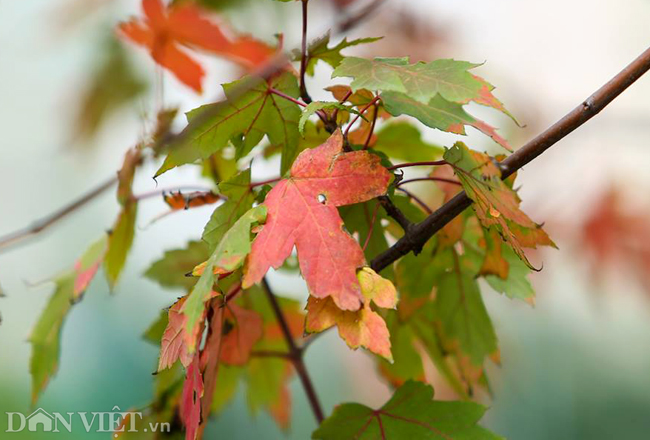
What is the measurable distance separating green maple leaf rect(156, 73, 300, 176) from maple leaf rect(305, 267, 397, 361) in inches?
6.7

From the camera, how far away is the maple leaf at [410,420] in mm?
566

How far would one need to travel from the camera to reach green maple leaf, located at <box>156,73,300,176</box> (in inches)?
21.1

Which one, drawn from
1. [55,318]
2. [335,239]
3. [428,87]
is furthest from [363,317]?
[55,318]

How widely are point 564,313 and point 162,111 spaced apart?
66.5 inches

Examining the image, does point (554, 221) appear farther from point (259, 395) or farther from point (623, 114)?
point (259, 395)

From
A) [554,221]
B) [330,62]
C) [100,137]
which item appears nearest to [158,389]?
[330,62]

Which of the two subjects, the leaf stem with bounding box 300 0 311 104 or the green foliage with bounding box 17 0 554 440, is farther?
the leaf stem with bounding box 300 0 311 104

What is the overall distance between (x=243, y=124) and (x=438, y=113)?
170 mm

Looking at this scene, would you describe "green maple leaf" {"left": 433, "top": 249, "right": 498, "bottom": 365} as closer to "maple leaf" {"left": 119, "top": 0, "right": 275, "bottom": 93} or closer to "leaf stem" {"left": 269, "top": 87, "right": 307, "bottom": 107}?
"leaf stem" {"left": 269, "top": 87, "right": 307, "bottom": 107}

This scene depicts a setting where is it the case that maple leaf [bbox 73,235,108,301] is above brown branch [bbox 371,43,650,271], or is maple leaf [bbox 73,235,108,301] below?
above

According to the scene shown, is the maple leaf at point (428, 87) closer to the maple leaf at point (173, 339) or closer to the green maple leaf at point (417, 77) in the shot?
the green maple leaf at point (417, 77)

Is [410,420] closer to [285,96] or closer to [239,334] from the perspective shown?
[239,334]

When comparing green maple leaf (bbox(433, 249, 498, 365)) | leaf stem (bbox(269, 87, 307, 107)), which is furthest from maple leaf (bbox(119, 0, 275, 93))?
green maple leaf (bbox(433, 249, 498, 365))

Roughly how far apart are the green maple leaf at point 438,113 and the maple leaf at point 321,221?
0.05 metres
